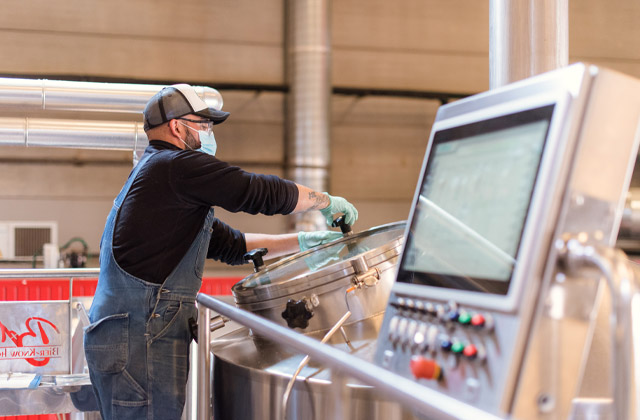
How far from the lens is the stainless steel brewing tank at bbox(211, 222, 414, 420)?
1693 mm

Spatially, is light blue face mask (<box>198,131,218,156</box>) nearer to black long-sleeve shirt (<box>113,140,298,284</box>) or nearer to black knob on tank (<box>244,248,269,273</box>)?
black long-sleeve shirt (<box>113,140,298,284</box>)

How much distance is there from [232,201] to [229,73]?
23.8 ft

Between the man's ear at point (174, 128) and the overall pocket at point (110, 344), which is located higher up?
the man's ear at point (174, 128)

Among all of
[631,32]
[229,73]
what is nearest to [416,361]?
[229,73]

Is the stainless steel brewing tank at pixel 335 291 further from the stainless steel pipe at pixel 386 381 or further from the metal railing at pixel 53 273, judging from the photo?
the metal railing at pixel 53 273

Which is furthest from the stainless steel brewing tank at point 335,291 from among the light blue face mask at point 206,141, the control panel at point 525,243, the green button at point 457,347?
the green button at point 457,347

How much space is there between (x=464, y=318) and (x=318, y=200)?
4.35ft

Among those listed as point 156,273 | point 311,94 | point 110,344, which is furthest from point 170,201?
point 311,94

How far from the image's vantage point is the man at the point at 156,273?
2.12m

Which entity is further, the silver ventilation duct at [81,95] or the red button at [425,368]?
the silver ventilation duct at [81,95]

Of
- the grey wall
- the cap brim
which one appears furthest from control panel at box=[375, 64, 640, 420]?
the grey wall

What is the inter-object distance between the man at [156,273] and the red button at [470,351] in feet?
3.93

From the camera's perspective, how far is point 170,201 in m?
2.18

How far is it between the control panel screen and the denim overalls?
1.08 m
